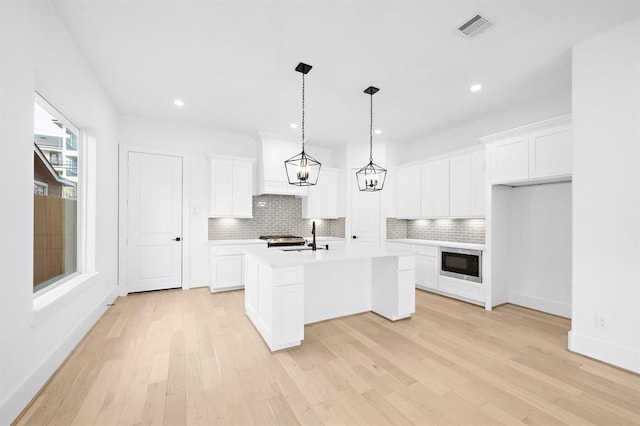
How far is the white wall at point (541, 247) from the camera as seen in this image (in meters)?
3.67

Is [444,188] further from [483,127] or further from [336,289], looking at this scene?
[336,289]

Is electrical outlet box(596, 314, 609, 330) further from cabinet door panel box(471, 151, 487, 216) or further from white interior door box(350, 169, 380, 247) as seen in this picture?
white interior door box(350, 169, 380, 247)

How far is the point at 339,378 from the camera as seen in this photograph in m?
2.21

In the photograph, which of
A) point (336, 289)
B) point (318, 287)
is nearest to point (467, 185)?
point (336, 289)

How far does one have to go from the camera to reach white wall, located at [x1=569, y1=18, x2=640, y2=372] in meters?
2.33

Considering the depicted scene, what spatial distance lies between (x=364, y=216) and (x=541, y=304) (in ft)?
10.3

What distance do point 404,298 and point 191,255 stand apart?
368cm

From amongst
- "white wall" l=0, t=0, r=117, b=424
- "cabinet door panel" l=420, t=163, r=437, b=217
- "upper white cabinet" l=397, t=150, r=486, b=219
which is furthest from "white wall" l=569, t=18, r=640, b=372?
"white wall" l=0, t=0, r=117, b=424

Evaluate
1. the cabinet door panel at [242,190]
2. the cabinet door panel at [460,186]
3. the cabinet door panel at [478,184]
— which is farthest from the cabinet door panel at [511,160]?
the cabinet door panel at [242,190]

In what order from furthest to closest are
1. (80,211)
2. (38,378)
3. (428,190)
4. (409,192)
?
(409,192)
(428,190)
(80,211)
(38,378)

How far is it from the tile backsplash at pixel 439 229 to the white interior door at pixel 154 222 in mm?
4041

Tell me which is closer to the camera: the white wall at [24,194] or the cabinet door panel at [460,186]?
the white wall at [24,194]

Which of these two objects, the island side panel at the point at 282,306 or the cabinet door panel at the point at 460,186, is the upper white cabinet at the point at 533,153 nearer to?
the cabinet door panel at the point at 460,186

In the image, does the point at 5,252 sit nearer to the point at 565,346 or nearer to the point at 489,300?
the point at 565,346
